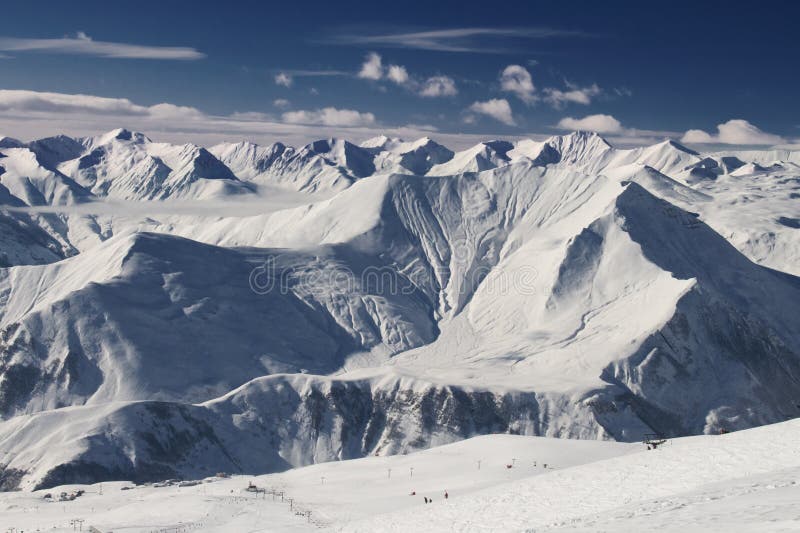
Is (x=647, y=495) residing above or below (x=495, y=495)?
above

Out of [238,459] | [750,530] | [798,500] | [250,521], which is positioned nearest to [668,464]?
[798,500]

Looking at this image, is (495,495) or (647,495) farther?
(495,495)

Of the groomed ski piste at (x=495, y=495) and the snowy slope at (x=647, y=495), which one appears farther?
the groomed ski piste at (x=495, y=495)

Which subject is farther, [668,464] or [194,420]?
[194,420]

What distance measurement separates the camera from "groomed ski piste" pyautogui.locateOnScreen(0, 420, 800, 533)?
47531 mm

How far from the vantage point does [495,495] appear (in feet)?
218

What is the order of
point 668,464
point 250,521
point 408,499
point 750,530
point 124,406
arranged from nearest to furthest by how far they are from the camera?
point 750,530 → point 668,464 → point 250,521 → point 408,499 → point 124,406

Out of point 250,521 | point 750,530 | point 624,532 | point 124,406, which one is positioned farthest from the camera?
point 124,406

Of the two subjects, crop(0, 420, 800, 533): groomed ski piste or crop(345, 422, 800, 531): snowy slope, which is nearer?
crop(345, 422, 800, 531): snowy slope

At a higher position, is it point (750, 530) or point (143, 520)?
point (750, 530)

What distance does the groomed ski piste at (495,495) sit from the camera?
4753cm

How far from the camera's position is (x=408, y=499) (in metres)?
92.9

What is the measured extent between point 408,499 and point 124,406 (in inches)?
4618

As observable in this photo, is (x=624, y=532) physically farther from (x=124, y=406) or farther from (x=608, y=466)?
(x=124, y=406)
